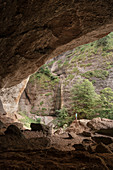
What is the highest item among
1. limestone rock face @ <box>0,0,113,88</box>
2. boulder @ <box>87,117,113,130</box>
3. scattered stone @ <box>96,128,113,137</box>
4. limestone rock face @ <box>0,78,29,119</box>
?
limestone rock face @ <box>0,0,113,88</box>

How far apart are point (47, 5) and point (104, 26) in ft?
6.40

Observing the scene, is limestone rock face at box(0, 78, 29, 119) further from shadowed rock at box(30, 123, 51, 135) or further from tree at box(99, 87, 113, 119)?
tree at box(99, 87, 113, 119)

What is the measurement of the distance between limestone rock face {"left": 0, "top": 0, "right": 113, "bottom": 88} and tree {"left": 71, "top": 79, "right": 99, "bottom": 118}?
6887mm

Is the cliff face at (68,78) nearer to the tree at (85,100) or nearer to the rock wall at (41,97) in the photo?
the rock wall at (41,97)

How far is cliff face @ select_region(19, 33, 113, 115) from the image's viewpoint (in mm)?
12820

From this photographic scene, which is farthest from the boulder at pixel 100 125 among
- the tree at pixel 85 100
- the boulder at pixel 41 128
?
the tree at pixel 85 100

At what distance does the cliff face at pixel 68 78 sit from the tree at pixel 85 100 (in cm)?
160

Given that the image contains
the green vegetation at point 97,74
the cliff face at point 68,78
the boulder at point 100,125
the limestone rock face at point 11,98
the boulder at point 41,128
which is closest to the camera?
the boulder at point 41,128

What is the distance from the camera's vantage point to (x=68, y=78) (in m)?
14.6

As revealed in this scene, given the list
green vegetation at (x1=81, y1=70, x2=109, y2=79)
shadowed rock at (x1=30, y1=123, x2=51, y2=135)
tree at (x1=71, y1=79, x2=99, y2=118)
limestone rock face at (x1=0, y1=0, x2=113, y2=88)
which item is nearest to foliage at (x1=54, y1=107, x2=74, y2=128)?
tree at (x1=71, y1=79, x2=99, y2=118)

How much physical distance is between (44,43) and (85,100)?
7471 mm

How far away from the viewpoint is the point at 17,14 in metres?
2.21

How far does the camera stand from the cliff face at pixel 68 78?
42.1 feet

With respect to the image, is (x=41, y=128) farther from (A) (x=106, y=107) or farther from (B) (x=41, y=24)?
(A) (x=106, y=107)
